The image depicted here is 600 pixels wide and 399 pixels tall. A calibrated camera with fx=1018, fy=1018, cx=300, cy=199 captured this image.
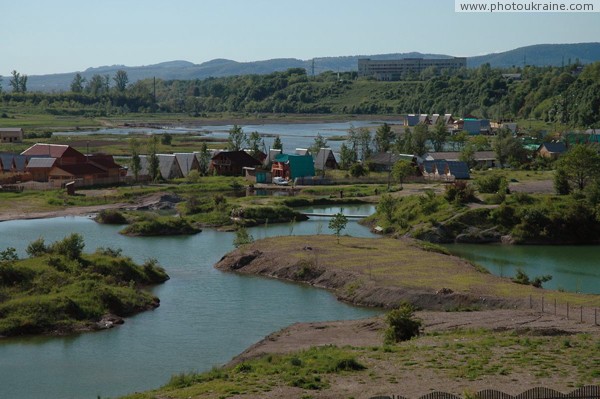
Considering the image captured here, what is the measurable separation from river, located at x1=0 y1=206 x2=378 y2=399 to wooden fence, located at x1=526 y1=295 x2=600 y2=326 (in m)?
3.91

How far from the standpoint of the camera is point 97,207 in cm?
4444

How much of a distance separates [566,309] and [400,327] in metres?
4.30

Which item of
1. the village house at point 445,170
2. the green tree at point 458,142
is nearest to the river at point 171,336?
the village house at point 445,170

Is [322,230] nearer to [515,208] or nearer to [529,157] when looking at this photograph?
[515,208]

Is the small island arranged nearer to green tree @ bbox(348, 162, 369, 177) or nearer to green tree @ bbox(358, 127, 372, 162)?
green tree @ bbox(348, 162, 369, 177)

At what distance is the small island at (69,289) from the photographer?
2294 centimetres

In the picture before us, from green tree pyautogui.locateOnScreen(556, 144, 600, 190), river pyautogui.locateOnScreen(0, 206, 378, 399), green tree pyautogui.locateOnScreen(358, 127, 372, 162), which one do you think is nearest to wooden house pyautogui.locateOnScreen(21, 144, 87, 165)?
green tree pyautogui.locateOnScreen(358, 127, 372, 162)

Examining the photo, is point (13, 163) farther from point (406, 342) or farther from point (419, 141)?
point (406, 342)

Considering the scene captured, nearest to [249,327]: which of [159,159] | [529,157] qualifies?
[159,159]

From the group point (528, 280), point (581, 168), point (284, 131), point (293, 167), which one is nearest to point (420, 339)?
point (528, 280)

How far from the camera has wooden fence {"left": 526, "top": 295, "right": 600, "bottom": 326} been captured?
21.5 m

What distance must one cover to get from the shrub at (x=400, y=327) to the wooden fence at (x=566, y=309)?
3408 mm

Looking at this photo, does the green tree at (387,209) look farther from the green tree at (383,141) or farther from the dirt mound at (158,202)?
the green tree at (383,141)

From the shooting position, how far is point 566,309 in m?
22.5
